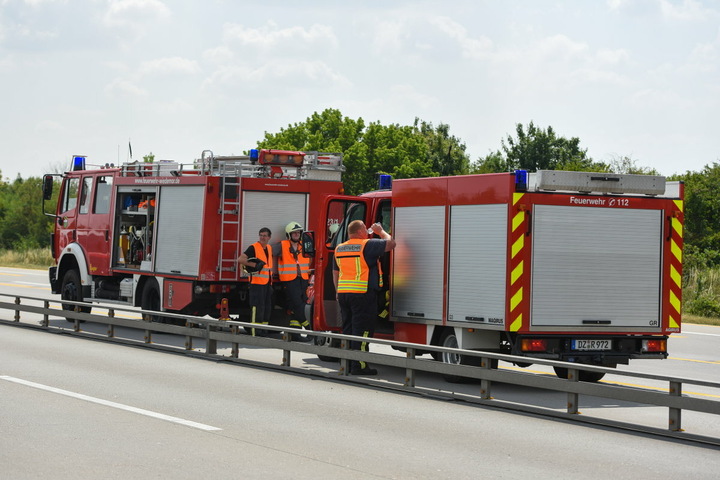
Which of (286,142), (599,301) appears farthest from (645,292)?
(286,142)

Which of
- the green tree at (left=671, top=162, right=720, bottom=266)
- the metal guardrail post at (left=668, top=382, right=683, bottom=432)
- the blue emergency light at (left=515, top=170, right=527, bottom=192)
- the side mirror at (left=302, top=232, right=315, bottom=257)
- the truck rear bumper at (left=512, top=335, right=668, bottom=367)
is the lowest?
the metal guardrail post at (left=668, top=382, right=683, bottom=432)

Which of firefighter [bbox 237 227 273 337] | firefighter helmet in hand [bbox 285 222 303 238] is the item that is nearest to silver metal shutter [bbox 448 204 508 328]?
firefighter [bbox 237 227 273 337]

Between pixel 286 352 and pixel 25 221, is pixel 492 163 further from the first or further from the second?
pixel 286 352

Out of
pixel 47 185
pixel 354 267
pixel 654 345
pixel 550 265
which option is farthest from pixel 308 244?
pixel 47 185

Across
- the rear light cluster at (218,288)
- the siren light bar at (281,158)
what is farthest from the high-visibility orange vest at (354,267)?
the rear light cluster at (218,288)

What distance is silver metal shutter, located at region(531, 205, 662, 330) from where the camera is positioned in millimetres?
12273

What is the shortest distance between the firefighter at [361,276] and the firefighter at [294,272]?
360 cm

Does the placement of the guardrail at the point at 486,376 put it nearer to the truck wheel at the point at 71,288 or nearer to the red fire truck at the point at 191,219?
the red fire truck at the point at 191,219

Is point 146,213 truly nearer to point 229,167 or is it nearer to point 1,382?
point 229,167

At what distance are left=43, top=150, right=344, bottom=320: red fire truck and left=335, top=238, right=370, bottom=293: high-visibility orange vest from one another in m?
4.46

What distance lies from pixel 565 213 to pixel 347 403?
3.35m

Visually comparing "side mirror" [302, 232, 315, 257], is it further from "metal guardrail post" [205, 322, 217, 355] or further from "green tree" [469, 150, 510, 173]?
"green tree" [469, 150, 510, 173]

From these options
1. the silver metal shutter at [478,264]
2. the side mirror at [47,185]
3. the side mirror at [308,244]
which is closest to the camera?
the silver metal shutter at [478,264]

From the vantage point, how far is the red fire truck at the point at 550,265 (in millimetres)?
12211
